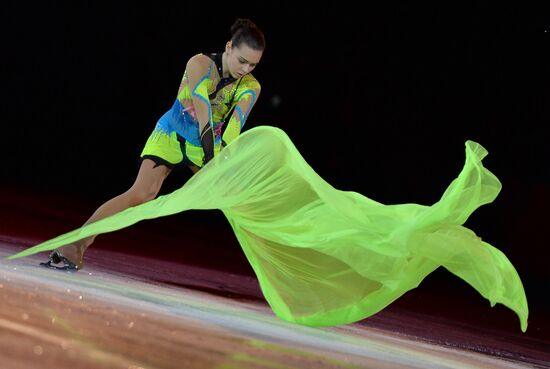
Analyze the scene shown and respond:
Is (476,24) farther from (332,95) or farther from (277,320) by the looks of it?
(277,320)

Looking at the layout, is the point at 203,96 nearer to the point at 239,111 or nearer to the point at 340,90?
the point at 239,111

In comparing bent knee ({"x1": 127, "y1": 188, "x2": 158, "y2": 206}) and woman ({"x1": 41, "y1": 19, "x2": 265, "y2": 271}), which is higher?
woman ({"x1": 41, "y1": 19, "x2": 265, "y2": 271})

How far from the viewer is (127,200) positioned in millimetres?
3531

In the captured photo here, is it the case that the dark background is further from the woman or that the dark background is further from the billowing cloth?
the billowing cloth

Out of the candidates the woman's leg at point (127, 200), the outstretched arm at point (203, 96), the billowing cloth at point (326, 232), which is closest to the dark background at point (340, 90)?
the woman's leg at point (127, 200)

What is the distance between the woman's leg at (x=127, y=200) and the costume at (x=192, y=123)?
0.14 ft

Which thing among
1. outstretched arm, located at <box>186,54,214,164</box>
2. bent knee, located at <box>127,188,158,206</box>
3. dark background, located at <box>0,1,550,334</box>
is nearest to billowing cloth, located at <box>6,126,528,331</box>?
outstretched arm, located at <box>186,54,214,164</box>

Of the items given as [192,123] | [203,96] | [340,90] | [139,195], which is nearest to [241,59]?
[203,96]

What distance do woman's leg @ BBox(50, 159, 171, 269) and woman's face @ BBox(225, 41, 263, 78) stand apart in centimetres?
47

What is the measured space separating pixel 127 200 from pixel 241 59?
0.65 meters

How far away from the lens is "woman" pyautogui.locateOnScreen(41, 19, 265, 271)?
3467 mm

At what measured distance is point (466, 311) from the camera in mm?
6305

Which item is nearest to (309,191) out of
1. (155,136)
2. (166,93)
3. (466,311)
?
(155,136)

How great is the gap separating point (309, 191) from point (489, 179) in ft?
1.98
